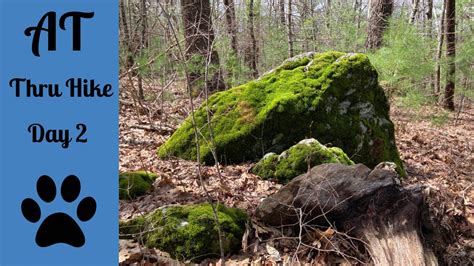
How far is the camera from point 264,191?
12.6ft

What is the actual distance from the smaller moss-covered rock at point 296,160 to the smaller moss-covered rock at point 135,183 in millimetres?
1084

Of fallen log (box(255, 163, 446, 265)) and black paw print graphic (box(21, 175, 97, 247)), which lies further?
fallen log (box(255, 163, 446, 265))

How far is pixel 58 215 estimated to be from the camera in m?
1.68

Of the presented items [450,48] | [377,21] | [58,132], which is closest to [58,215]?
[58,132]

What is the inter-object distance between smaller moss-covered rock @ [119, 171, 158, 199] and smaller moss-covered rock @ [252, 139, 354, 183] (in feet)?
3.55

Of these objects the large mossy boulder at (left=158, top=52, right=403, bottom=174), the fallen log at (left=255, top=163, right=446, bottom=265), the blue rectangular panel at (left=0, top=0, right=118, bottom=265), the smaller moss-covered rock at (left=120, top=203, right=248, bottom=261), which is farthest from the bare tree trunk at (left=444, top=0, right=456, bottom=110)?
the blue rectangular panel at (left=0, top=0, right=118, bottom=265)

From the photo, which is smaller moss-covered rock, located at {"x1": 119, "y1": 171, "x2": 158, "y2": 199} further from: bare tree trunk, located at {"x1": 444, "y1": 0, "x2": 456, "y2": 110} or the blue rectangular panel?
bare tree trunk, located at {"x1": 444, "y1": 0, "x2": 456, "y2": 110}

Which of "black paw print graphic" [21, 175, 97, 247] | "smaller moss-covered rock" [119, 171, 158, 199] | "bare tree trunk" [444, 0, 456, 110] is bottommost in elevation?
"smaller moss-covered rock" [119, 171, 158, 199]

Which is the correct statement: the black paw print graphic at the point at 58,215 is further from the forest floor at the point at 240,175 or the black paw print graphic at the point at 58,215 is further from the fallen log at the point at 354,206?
the fallen log at the point at 354,206

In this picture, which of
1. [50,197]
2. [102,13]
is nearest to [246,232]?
[50,197]

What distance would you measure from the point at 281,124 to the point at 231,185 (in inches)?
41.2

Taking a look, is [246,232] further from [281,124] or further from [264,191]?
[281,124]

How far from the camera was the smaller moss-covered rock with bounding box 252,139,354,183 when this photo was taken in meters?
3.91

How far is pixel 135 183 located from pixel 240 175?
1.06m
